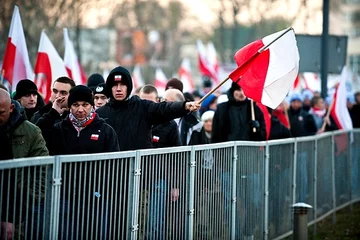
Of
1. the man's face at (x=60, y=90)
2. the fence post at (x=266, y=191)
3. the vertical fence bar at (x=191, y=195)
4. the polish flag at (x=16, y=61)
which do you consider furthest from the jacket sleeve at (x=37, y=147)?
the polish flag at (x=16, y=61)

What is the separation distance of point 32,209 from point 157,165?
6.42ft

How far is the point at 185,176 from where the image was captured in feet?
32.1

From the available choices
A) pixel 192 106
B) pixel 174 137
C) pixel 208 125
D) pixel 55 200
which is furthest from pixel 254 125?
pixel 55 200

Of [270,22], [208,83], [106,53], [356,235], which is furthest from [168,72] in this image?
[356,235]

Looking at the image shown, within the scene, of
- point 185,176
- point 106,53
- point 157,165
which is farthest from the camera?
point 106,53

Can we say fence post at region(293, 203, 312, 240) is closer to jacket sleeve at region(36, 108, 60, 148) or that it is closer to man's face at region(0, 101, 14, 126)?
jacket sleeve at region(36, 108, 60, 148)

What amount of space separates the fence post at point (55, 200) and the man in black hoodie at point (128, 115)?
2.71 m

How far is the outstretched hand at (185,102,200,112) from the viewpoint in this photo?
30.9 ft

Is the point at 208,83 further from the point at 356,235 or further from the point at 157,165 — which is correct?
the point at 157,165

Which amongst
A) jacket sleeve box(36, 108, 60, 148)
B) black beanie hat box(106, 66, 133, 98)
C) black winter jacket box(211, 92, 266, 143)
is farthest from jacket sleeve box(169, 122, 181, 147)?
black winter jacket box(211, 92, 266, 143)

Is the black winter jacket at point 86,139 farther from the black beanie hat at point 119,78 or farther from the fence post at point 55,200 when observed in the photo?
the fence post at point 55,200

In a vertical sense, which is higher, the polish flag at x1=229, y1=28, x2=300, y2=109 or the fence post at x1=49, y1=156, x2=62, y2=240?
the polish flag at x1=229, y1=28, x2=300, y2=109

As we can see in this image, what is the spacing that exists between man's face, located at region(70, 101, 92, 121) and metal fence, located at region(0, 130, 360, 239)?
0.83 metres

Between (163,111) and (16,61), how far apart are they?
4.96 metres
